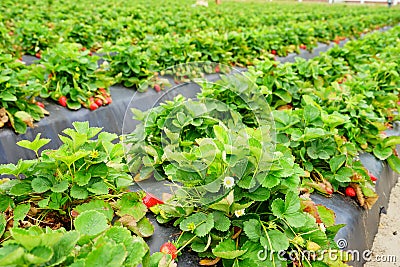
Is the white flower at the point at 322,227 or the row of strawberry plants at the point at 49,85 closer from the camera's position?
the white flower at the point at 322,227

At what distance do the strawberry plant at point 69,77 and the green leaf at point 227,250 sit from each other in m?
2.75

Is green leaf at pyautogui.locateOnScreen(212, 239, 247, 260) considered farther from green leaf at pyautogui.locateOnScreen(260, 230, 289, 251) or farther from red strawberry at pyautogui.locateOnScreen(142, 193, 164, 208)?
red strawberry at pyautogui.locateOnScreen(142, 193, 164, 208)

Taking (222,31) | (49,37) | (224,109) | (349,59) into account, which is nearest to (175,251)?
(224,109)

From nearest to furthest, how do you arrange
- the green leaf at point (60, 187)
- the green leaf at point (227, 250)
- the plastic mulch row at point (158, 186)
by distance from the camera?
the green leaf at point (227, 250) → the green leaf at point (60, 187) → the plastic mulch row at point (158, 186)

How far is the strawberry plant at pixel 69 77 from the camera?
3.98m

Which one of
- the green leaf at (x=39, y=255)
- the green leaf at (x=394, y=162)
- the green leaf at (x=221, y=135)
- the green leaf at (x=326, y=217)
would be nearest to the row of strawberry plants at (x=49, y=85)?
the green leaf at (x=221, y=135)

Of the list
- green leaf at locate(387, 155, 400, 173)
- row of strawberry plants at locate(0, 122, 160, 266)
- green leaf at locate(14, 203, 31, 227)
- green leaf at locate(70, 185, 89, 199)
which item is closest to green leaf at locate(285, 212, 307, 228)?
row of strawberry plants at locate(0, 122, 160, 266)

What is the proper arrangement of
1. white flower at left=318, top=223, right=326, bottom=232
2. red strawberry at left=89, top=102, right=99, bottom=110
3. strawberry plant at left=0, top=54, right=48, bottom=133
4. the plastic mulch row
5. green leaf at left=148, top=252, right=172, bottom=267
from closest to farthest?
green leaf at left=148, top=252, right=172, bottom=267 → white flower at left=318, top=223, right=326, bottom=232 → the plastic mulch row → strawberry plant at left=0, top=54, right=48, bottom=133 → red strawberry at left=89, top=102, right=99, bottom=110

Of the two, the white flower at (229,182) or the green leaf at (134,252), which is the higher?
the green leaf at (134,252)

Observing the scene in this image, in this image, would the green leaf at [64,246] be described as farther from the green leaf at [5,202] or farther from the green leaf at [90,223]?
the green leaf at [5,202]

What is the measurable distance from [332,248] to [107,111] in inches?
120

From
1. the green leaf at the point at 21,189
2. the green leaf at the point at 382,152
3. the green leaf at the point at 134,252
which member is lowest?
the green leaf at the point at 382,152

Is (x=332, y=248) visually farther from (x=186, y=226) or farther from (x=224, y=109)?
(x=224, y=109)

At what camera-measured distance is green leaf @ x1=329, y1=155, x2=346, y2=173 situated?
2.63 meters
